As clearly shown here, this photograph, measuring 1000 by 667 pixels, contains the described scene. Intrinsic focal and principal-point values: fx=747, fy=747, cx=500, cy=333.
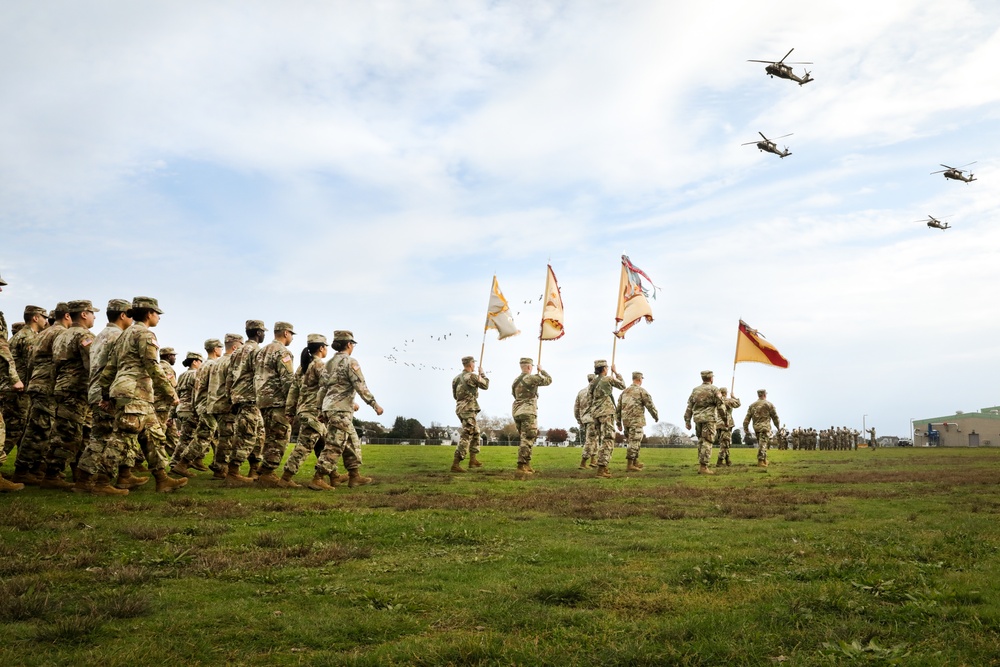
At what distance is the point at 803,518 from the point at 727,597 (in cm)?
561

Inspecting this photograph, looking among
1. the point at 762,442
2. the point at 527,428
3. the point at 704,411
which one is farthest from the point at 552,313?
the point at 762,442

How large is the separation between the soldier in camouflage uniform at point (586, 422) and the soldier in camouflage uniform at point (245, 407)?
9.79 m

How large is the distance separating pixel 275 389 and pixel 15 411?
4.70m

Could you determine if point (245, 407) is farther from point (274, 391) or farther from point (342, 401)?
point (342, 401)

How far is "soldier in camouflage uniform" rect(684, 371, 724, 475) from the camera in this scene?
73.0 feet

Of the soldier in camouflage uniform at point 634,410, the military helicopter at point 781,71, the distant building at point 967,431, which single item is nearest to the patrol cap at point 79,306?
the soldier in camouflage uniform at point 634,410

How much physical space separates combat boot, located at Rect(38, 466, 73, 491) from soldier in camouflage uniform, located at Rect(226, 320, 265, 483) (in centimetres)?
317

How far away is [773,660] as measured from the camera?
4.76 metres

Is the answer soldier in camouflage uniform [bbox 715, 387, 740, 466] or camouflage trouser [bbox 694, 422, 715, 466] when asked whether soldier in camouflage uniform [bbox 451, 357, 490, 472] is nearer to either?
camouflage trouser [bbox 694, 422, 715, 466]

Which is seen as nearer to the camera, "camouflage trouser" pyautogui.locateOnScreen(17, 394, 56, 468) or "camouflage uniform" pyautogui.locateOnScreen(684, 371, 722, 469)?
"camouflage trouser" pyautogui.locateOnScreen(17, 394, 56, 468)

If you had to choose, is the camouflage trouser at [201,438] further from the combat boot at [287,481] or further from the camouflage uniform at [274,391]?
the combat boot at [287,481]

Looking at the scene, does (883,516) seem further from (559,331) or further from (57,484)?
(57,484)

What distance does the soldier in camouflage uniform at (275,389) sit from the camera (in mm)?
15227

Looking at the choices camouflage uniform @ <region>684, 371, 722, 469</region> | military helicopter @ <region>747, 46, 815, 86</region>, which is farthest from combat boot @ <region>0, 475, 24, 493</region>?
military helicopter @ <region>747, 46, 815, 86</region>
